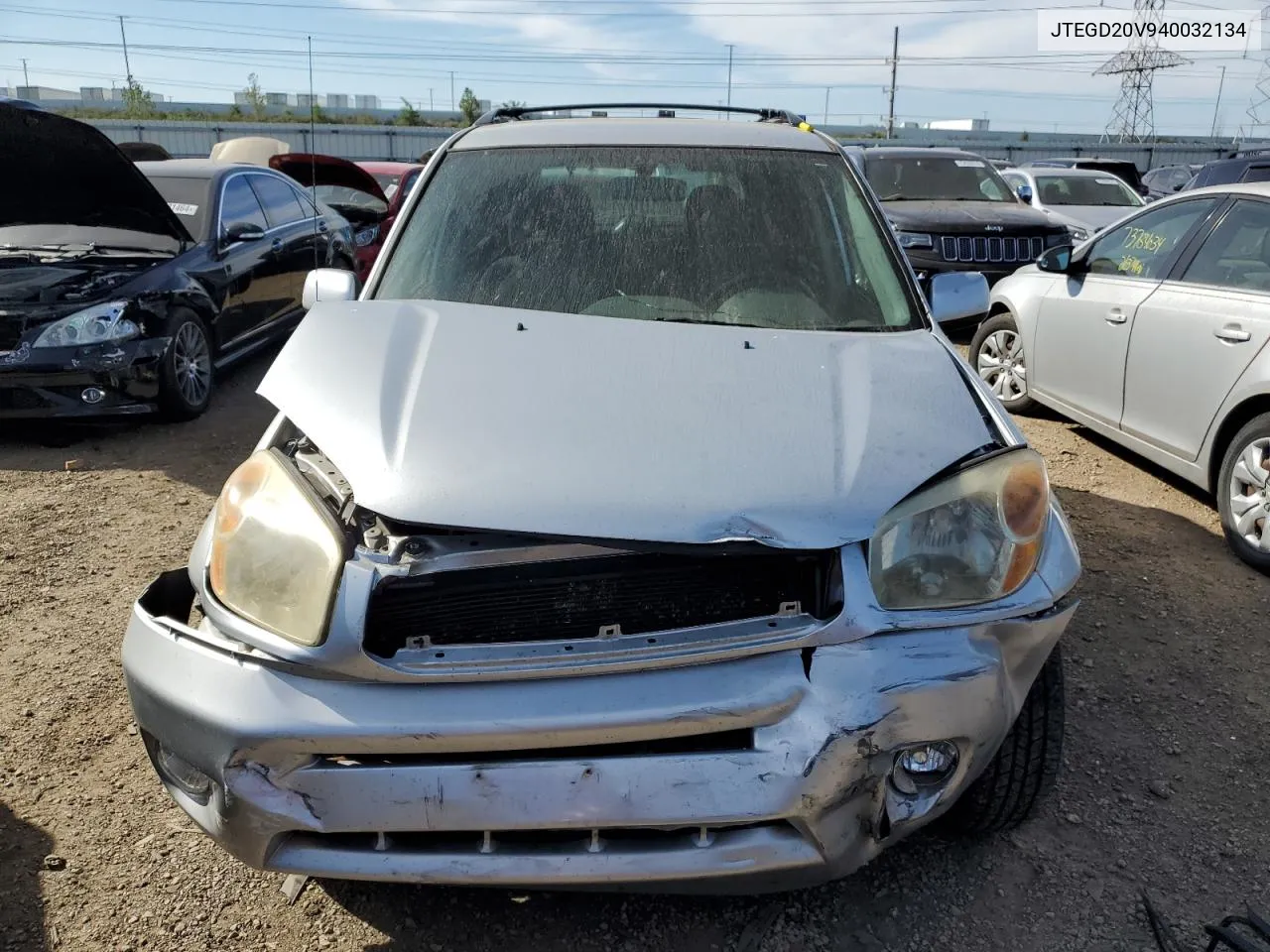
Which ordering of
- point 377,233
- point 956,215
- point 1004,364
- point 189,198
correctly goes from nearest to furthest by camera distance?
point 1004,364, point 189,198, point 956,215, point 377,233

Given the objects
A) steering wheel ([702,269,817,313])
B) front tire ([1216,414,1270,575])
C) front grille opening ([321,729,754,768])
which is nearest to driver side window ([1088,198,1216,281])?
front tire ([1216,414,1270,575])

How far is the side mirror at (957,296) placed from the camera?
3.15 m

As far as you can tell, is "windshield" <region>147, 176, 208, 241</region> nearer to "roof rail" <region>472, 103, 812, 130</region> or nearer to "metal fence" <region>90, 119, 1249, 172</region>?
"roof rail" <region>472, 103, 812, 130</region>

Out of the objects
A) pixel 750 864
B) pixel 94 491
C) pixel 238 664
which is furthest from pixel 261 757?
pixel 94 491

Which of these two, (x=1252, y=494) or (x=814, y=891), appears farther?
(x=1252, y=494)

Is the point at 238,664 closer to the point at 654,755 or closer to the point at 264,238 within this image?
the point at 654,755

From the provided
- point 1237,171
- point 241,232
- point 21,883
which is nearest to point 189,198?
point 241,232

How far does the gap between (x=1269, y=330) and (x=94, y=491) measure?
5275 millimetres

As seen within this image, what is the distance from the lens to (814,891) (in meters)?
2.22

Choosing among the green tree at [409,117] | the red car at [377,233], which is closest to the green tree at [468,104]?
the green tree at [409,117]

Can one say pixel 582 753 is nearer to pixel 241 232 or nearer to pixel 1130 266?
pixel 1130 266

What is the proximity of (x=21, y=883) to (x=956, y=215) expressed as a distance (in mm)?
8711

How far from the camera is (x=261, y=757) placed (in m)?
1.72

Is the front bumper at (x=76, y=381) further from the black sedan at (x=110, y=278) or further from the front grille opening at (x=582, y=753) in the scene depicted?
the front grille opening at (x=582, y=753)
